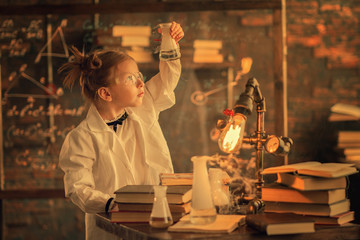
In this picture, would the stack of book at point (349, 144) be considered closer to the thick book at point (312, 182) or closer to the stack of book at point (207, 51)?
the stack of book at point (207, 51)

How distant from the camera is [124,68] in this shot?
204 cm

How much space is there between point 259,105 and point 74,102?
6.72 feet

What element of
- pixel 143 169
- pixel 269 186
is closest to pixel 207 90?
pixel 143 169

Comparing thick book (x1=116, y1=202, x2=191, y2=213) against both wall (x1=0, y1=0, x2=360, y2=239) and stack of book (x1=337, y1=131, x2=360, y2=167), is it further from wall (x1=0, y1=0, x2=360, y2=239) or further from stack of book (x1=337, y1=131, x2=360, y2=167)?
stack of book (x1=337, y1=131, x2=360, y2=167)

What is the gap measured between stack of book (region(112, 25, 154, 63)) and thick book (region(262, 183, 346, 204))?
2.14 meters

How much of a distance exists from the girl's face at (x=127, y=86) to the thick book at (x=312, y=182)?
0.75 m

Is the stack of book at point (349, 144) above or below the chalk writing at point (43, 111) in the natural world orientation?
below

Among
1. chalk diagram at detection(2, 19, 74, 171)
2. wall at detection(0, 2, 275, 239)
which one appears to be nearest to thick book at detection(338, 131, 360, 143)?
wall at detection(0, 2, 275, 239)

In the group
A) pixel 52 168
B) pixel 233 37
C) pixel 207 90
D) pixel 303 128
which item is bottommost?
pixel 52 168

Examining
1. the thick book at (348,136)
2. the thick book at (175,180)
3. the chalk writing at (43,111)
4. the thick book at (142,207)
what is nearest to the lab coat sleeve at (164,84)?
the thick book at (175,180)

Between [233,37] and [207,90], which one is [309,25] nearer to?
[233,37]

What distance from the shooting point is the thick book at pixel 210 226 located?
4.47ft

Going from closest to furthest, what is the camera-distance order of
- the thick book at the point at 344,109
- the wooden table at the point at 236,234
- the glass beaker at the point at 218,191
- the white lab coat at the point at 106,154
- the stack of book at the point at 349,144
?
the wooden table at the point at 236,234, the glass beaker at the point at 218,191, the white lab coat at the point at 106,154, the stack of book at the point at 349,144, the thick book at the point at 344,109

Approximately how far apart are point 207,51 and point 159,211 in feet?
7.52
